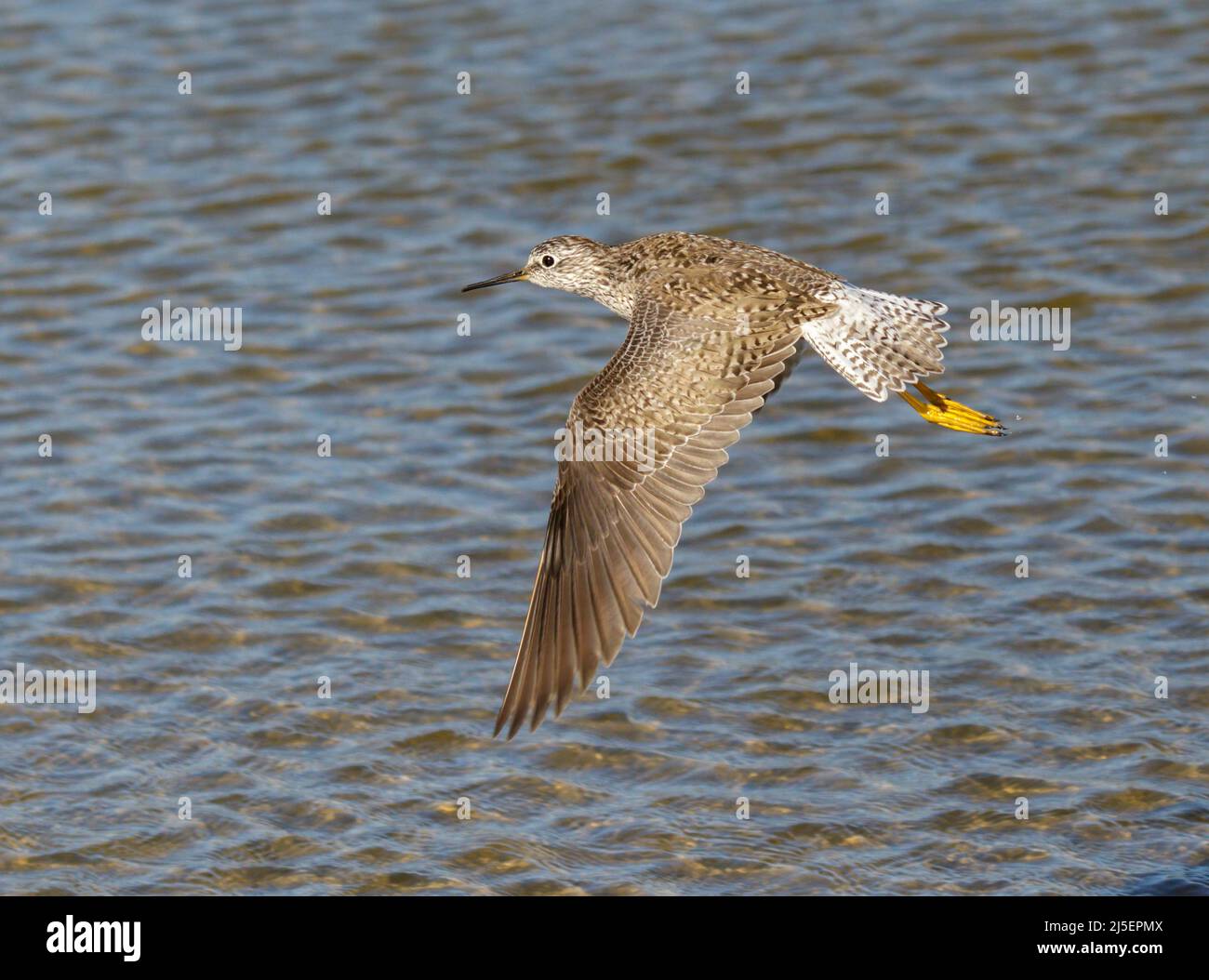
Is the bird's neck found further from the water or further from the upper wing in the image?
the water

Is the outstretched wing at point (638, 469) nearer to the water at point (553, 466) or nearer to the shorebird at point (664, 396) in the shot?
the shorebird at point (664, 396)

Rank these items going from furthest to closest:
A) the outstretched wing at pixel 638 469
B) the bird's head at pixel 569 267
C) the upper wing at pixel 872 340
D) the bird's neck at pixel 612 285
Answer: the bird's head at pixel 569 267 < the bird's neck at pixel 612 285 < the upper wing at pixel 872 340 < the outstretched wing at pixel 638 469

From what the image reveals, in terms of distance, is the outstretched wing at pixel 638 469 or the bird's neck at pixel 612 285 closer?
the outstretched wing at pixel 638 469

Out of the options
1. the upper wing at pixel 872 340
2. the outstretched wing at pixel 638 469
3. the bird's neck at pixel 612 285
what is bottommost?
the outstretched wing at pixel 638 469

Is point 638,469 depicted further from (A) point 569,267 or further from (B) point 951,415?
(B) point 951,415

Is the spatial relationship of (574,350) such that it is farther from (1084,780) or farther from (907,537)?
(1084,780)

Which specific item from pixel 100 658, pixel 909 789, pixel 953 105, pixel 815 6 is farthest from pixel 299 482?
pixel 815 6

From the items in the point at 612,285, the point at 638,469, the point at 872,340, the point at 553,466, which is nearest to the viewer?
the point at 638,469

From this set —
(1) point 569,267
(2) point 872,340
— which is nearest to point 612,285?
(1) point 569,267

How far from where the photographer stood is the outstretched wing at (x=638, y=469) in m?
7.22

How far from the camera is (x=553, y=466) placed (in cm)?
1077

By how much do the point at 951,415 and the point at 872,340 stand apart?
3.10 ft

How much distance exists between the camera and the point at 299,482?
10742 millimetres

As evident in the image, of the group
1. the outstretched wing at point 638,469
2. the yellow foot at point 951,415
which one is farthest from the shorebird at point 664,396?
the yellow foot at point 951,415
